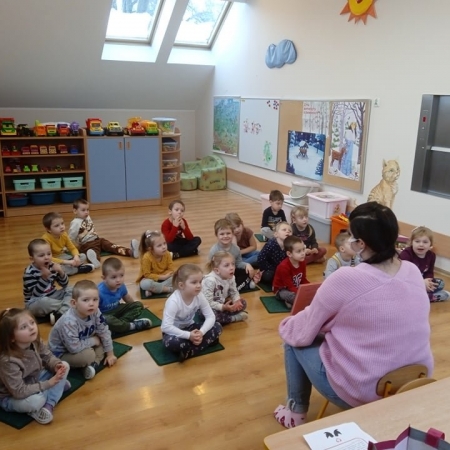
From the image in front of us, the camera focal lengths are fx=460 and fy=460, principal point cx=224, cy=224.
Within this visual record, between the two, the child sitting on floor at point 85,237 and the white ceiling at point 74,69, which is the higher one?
the white ceiling at point 74,69

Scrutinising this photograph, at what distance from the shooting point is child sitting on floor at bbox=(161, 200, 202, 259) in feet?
14.4

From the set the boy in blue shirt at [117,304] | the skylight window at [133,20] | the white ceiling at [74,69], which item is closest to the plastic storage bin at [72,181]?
the white ceiling at [74,69]

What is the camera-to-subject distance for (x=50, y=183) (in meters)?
6.18

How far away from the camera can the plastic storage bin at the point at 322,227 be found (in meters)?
5.18

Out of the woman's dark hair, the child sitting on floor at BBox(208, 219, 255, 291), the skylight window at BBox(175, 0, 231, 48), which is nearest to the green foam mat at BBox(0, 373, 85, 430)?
the woman's dark hair

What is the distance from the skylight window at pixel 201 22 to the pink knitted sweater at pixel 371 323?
22.3 feet

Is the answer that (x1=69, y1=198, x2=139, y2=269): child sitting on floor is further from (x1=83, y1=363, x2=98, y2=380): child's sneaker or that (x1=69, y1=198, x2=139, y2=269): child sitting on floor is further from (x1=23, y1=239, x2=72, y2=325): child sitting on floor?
(x1=83, y1=363, x2=98, y2=380): child's sneaker

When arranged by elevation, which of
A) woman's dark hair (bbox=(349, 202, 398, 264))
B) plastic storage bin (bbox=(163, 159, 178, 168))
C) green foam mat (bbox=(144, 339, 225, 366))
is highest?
woman's dark hair (bbox=(349, 202, 398, 264))

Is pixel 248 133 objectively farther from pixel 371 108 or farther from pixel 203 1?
pixel 371 108

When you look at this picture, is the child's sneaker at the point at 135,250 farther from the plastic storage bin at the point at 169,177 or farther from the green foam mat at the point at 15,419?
the plastic storage bin at the point at 169,177

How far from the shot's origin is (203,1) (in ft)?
23.9

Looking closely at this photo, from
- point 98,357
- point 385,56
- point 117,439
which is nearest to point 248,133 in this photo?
point 385,56

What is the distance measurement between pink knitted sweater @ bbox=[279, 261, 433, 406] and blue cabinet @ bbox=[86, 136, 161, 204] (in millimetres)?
5220

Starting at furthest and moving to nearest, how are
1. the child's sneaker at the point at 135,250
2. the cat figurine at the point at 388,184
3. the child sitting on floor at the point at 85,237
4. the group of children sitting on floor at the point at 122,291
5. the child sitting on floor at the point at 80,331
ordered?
1. the cat figurine at the point at 388,184
2. the child's sneaker at the point at 135,250
3. the child sitting on floor at the point at 85,237
4. the child sitting on floor at the point at 80,331
5. the group of children sitting on floor at the point at 122,291
